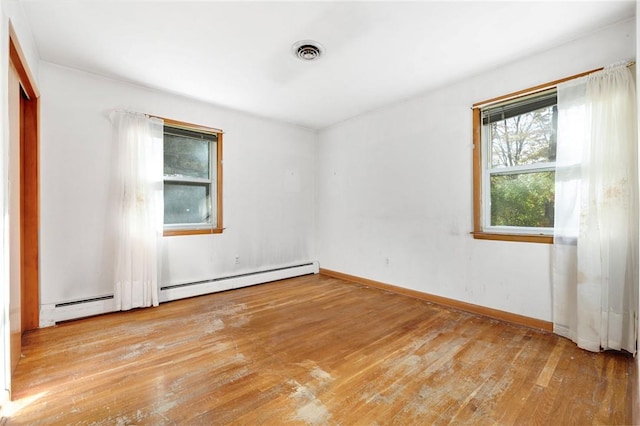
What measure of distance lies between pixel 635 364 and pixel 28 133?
208 inches

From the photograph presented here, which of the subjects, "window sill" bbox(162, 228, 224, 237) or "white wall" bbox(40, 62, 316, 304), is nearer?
"white wall" bbox(40, 62, 316, 304)

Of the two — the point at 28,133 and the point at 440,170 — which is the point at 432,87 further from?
the point at 28,133

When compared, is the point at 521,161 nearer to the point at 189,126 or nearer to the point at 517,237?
the point at 517,237

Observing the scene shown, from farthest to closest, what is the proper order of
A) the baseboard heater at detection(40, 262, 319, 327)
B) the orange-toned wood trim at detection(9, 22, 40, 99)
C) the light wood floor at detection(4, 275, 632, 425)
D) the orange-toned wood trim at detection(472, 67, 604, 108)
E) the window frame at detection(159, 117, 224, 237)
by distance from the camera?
the window frame at detection(159, 117, 224, 237) → the baseboard heater at detection(40, 262, 319, 327) → the orange-toned wood trim at detection(472, 67, 604, 108) → the orange-toned wood trim at detection(9, 22, 40, 99) → the light wood floor at detection(4, 275, 632, 425)

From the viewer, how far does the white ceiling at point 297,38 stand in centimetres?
200

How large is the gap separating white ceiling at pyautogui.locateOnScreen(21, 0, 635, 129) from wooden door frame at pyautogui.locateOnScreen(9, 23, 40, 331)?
59 centimetres

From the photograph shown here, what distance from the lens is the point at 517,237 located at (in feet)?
8.75

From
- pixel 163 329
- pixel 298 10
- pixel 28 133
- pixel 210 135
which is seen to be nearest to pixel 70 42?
pixel 28 133

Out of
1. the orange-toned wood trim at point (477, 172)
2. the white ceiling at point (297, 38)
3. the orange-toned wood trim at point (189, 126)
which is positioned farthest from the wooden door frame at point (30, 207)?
the orange-toned wood trim at point (477, 172)

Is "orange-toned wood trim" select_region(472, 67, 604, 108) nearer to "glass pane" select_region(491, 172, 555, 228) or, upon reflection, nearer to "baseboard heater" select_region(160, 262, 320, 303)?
"glass pane" select_region(491, 172, 555, 228)

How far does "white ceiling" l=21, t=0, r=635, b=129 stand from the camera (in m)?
2.00

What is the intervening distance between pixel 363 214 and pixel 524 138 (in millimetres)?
2150

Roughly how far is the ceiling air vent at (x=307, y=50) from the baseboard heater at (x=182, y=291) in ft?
9.63

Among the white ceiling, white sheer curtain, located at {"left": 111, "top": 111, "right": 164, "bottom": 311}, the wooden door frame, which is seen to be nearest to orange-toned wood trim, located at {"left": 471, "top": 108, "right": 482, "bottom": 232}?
the white ceiling
